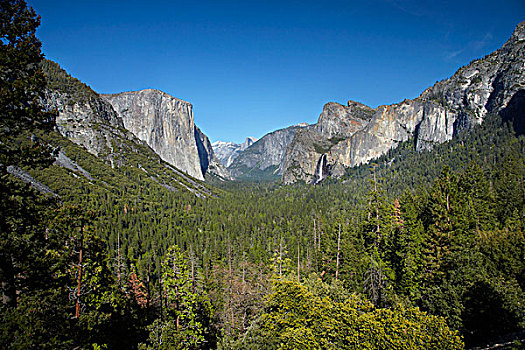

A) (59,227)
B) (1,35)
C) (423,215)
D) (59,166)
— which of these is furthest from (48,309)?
(59,166)

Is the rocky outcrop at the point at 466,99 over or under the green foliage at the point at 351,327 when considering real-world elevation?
over

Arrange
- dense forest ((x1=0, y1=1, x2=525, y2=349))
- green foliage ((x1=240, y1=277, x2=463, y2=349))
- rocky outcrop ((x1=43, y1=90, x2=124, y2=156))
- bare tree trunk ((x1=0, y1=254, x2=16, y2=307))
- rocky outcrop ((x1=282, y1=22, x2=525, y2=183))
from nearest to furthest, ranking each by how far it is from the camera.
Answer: bare tree trunk ((x1=0, y1=254, x2=16, y2=307)) → dense forest ((x1=0, y1=1, x2=525, y2=349)) → green foliage ((x1=240, y1=277, x2=463, y2=349)) → rocky outcrop ((x1=282, y1=22, x2=525, y2=183)) → rocky outcrop ((x1=43, y1=90, x2=124, y2=156))

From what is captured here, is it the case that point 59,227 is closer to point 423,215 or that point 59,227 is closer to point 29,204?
point 29,204

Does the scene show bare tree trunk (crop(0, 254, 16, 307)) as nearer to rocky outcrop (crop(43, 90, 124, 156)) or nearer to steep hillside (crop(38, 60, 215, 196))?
steep hillside (crop(38, 60, 215, 196))

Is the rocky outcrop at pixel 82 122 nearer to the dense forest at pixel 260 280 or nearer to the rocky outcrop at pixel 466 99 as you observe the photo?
the dense forest at pixel 260 280

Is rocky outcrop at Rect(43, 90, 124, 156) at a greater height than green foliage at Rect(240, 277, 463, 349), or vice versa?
rocky outcrop at Rect(43, 90, 124, 156)

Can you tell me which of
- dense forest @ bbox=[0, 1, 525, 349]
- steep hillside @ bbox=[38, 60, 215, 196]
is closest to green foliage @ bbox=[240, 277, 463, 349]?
dense forest @ bbox=[0, 1, 525, 349]

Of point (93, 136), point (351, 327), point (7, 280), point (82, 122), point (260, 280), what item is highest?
point (82, 122)

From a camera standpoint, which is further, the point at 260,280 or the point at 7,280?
the point at 260,280

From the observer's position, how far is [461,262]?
22.5 metres

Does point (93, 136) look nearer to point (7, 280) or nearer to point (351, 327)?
point (7, 280)

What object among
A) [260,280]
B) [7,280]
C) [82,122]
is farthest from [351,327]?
[82,122]

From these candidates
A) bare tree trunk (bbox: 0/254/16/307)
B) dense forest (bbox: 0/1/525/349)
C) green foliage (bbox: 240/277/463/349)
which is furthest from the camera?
green foliage (bbox: 240/277/463/349)

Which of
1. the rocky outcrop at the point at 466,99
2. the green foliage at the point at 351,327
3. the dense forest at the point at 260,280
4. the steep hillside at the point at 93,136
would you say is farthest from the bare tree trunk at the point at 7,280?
the rocky outcrop at the point at 466,99
